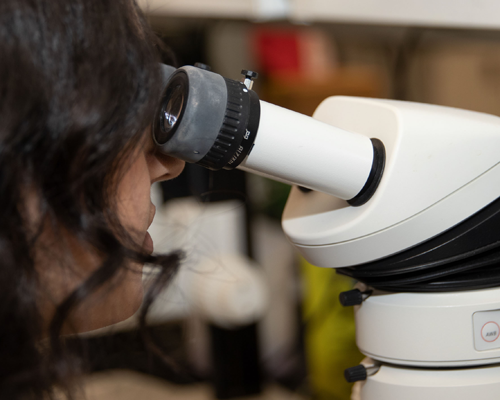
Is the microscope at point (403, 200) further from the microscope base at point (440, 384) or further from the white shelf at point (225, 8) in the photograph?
the white shelf at point (225, 8)

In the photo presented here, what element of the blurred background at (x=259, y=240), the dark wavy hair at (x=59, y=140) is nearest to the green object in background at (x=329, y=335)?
the blurred background at (x=259, y=240)

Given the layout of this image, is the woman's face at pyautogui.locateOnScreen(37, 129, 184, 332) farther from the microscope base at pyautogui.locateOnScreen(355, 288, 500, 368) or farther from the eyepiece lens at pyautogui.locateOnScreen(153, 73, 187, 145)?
the microscope base at pyautogui.locateOnScreen(355, 288, 500, 368)

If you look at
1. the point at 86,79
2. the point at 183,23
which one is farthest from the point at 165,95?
the point at 183,23

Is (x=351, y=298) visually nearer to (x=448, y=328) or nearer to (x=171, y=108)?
(x=448, y=328)

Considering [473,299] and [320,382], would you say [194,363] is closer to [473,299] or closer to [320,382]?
[320,382]

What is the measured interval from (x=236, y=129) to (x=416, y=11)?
33 centimetres

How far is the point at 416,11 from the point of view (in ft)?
1.73

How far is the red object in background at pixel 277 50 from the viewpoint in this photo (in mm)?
1146

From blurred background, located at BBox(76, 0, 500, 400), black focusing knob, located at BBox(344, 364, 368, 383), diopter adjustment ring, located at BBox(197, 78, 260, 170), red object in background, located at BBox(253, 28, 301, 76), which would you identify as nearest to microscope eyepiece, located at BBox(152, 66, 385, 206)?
diopter adjustment ring, located at BBox(197, 78, 260, 170)

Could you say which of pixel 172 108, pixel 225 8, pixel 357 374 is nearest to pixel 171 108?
pixel 172 108

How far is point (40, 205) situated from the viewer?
0.28 metres

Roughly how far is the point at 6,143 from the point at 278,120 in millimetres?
170

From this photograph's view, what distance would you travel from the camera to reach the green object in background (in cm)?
96

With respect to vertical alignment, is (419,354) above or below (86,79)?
below
